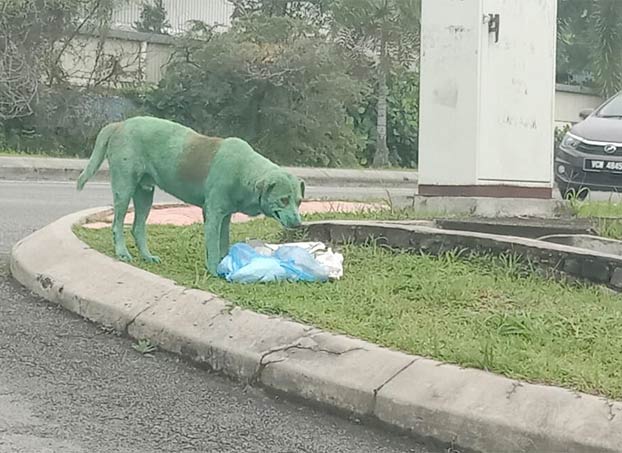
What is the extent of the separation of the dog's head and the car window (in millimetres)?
6426

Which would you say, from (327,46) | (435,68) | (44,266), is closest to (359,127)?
(327,46)

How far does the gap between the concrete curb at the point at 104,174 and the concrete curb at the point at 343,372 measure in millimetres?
8793

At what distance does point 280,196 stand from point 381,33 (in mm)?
18452

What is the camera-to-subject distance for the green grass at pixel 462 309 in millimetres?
3812

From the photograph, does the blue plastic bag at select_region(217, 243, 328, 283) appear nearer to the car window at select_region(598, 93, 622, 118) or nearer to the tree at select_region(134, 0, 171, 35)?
the car window at select_region(598, 93, 622, 118)

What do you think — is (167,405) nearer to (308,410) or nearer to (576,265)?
(308,410)

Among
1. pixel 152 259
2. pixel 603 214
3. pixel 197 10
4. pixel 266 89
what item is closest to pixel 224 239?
pixel 152 259

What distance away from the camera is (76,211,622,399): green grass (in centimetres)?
381

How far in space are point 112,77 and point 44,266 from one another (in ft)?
51.7

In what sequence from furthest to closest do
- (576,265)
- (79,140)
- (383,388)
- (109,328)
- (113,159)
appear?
(79,140) → (113,159) → (576,265) → (109,328) → (383,388)

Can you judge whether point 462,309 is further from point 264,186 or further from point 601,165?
point 601,165

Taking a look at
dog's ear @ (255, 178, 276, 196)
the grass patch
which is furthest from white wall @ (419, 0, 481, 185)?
the grass patch

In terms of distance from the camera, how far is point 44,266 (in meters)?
5.86

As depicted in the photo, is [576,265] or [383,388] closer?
[383,388]
